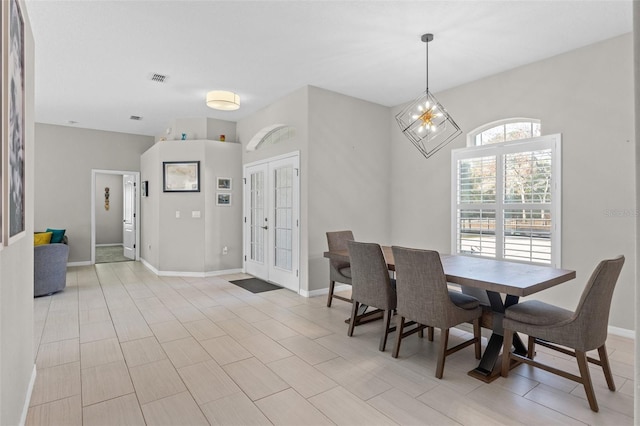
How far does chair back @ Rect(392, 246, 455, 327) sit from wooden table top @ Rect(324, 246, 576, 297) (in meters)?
0.18

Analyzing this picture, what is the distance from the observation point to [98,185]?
10.7 metres

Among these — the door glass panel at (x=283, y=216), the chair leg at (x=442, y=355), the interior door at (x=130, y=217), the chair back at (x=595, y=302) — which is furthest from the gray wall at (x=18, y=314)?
the interior door at (x=130, y=217)

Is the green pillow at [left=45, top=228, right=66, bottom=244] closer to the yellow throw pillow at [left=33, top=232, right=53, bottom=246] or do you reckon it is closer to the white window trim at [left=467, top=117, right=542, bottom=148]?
the yellow throw pillow at [left=33, top=232, right=53, bottom=246]

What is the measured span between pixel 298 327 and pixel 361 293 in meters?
0.81

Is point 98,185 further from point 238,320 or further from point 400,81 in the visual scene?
point 400,81

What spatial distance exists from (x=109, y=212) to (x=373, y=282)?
10.4 metres

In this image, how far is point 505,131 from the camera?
4352mm

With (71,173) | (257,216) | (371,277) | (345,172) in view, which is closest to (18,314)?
(371,277)

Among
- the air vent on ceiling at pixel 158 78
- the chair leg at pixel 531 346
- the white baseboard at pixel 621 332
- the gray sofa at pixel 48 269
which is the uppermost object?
the air vent on ceiling at pixel 158 78

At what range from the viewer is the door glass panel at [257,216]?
5.98 metres

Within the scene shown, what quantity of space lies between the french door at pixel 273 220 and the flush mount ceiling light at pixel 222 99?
1.07 metres

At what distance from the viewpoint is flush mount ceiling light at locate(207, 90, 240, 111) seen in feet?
14.9

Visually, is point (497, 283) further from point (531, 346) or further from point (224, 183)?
point (224, 183)

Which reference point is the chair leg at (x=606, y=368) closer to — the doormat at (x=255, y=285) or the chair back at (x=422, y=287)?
the chair back at (x=422, y=287)
